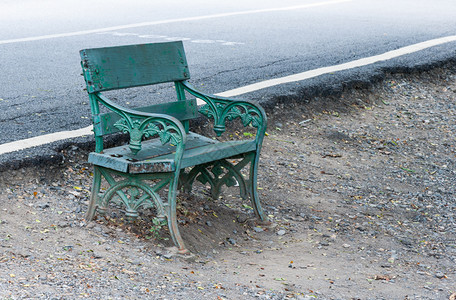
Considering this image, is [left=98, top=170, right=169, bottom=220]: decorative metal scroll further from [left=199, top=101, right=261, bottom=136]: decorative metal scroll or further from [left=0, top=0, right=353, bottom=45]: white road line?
[left=0, top=0, right=353, bottom=45]: white road line

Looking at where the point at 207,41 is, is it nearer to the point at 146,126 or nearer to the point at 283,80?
the point at 283,80

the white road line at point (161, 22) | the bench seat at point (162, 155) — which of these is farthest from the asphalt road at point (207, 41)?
the bench seat at point (162, 155)

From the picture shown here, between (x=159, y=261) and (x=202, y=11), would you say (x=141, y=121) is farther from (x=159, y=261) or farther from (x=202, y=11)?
(x=202, y=11)

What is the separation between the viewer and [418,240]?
471 cm

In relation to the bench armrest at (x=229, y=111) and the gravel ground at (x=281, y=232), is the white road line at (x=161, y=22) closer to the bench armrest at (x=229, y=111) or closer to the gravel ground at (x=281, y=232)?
the gravel ground at (x=281, y=232)

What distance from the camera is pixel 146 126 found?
12.4 ft

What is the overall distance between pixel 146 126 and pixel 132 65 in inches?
23.7

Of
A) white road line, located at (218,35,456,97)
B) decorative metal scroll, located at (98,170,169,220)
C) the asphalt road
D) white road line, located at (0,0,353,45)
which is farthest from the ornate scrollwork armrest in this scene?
white road line, located at (0,0,353,45)

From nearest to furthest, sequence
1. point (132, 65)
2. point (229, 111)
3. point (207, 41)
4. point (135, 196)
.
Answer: point (135, 196) → point (132, 65) → point (229, 111) → point (207, 41)

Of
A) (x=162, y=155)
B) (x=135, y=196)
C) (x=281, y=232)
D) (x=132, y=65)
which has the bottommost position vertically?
(x=281, y=232)

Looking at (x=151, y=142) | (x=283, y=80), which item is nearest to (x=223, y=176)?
(x=151, y=142)

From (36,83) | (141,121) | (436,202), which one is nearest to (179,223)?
(141,121)

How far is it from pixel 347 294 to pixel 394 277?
20.2 inches

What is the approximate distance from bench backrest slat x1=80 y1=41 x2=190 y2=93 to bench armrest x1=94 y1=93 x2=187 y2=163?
143mm
